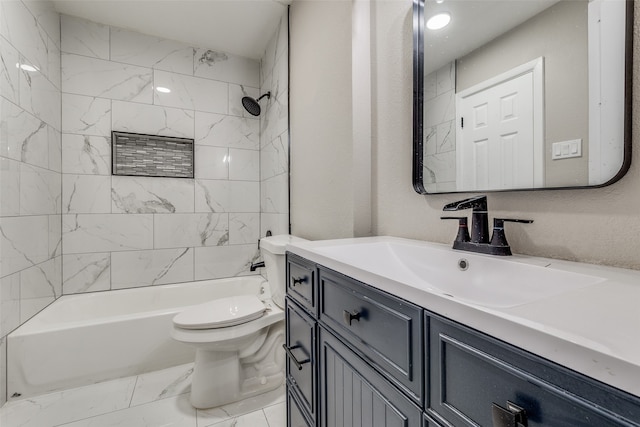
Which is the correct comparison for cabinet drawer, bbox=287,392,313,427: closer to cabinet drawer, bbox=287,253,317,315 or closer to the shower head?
cabinet drawer, bbox=287,253,317,315

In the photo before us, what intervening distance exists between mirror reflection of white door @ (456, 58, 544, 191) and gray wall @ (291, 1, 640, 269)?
2.5 inches

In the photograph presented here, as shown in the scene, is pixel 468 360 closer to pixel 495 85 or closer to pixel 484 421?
pixel 484 421

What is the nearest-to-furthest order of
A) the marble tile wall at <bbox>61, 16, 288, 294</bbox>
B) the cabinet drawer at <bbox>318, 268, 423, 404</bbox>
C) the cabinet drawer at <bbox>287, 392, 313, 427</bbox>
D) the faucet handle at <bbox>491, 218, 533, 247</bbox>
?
the cabinet drawer at <bbox>318, 268, 423, 404</bbox>
the faucet handle at <bbox>491, 218, 533, 247</bbox>
the cabinet drawer at <bbox>287, 392, 313, 427</bbox>
the marble tile wall at <bbox>61, 16, 288, 294</bbox>

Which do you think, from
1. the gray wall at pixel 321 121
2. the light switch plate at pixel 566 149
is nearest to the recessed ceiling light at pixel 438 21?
the gray wall at pixel 321 121

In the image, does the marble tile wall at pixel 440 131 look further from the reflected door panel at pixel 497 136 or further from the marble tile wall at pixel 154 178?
the marble tile wall at pixel 154 178

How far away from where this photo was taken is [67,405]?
1.57 m

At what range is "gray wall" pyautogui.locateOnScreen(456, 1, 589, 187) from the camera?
69 centimetres

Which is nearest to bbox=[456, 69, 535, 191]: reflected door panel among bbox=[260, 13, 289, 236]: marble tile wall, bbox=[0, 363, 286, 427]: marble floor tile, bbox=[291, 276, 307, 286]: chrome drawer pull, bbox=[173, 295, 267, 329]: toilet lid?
bbox=[291, 276, 307, 286]: chrome drawer pull

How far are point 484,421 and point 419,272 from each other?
0.52 metres

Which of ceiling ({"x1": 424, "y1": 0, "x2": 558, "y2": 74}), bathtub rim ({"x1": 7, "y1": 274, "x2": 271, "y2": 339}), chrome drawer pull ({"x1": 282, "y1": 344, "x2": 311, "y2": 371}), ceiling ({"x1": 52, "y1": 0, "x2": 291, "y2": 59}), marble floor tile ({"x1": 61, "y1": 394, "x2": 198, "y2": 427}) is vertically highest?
ceiling ({"x1": 52, "y1": 0, "x2": 291, "y2": 59})

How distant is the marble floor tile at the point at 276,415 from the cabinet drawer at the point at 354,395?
2.45ft

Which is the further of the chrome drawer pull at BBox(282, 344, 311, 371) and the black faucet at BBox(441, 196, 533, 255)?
the chrome drawer pull at BBox(282, 344, 311, 371)

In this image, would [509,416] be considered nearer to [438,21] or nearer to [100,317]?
[438,21]

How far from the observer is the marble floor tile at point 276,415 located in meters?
1.46
